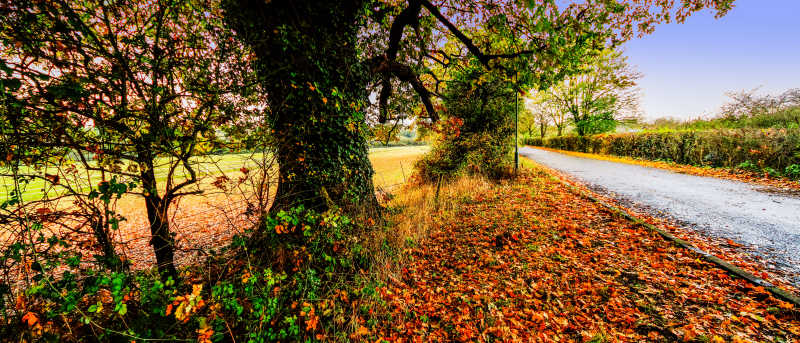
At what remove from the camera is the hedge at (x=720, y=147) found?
8078mm

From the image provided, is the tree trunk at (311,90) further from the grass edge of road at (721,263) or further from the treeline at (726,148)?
the treeline at (726,148)

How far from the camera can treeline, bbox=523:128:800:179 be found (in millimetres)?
7996

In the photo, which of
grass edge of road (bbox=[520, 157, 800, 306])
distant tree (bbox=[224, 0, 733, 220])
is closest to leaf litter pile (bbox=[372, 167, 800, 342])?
grass edge of road (bbox=[520, 157, 800, 306])

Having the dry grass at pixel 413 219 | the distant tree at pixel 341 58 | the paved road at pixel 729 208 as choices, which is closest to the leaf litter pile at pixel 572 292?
the dry grass at pixel 413 219

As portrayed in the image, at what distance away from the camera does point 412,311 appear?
3.12m

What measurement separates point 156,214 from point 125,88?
4.46ft

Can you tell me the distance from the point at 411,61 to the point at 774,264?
24.4 feet

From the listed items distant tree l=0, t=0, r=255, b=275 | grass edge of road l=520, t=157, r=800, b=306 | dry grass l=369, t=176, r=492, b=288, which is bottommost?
grass edge of road l=520, t=157, r=800, b=306

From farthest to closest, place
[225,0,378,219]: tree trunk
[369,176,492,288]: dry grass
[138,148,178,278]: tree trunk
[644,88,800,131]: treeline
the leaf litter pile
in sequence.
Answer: [644,88,800,131]: treeline
[369,176,492,288]: dry grass
[225,0,378,219]: tree trunk
the leaf litter pile
[138,148,178,278]: tree trunk

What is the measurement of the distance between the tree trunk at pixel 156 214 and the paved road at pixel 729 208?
7295 millimetres

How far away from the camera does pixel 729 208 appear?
17.1ft

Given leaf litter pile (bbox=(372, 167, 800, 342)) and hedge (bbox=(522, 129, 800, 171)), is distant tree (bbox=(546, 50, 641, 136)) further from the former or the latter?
leaf litter pile (bbox=(372, 167, 800, 342))

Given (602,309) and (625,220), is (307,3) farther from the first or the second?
(625,220)

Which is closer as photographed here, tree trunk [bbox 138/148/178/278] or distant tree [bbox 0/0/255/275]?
distant tree [bbox 0/0/255/275]
